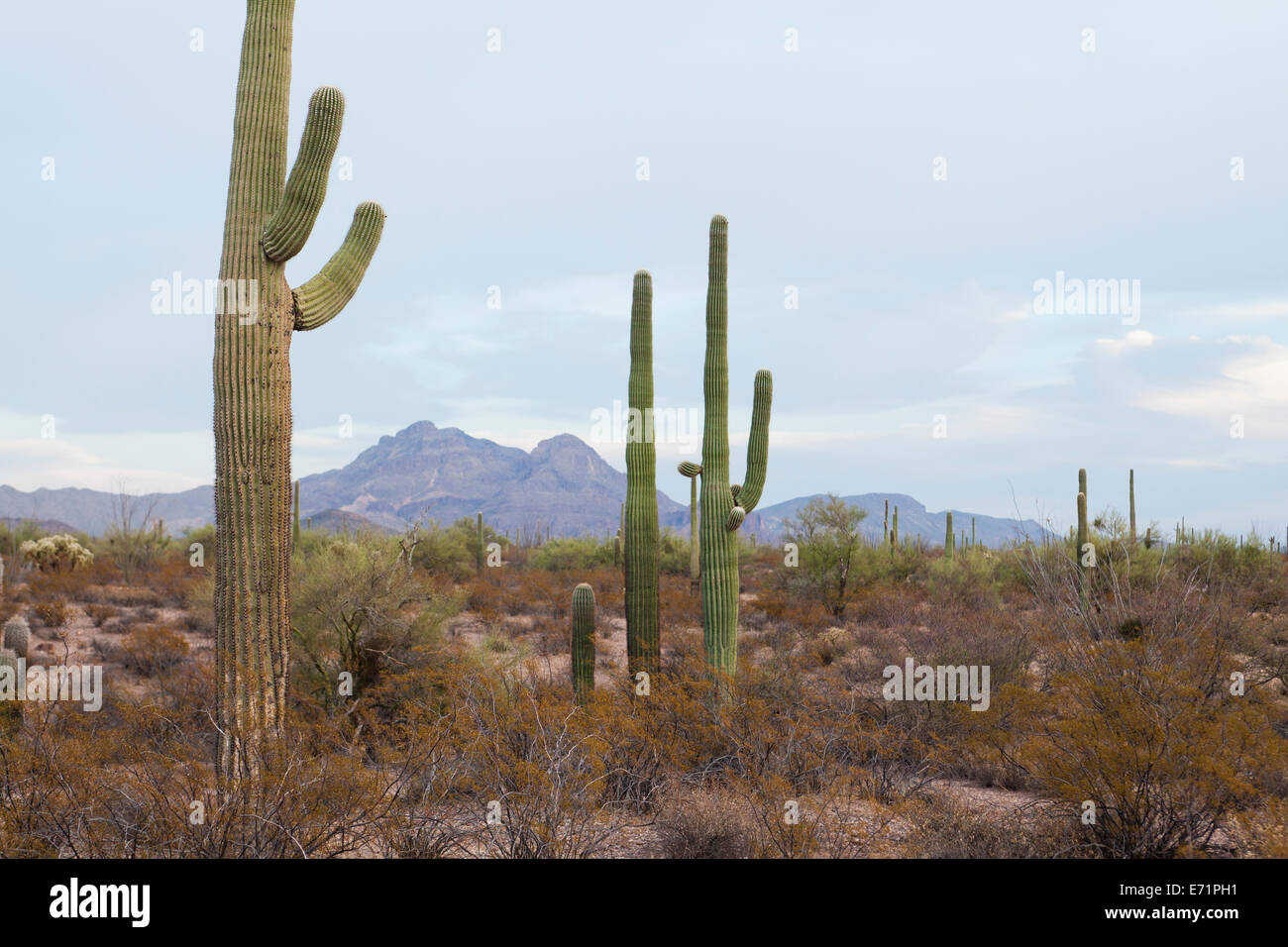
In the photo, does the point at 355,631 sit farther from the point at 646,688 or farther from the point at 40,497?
the point at 40,497

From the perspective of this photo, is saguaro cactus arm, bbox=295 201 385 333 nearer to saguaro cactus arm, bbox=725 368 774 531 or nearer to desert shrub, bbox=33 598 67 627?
saguaro cactus arm, bbox=725 368 774 531

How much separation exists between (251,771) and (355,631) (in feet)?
11.4

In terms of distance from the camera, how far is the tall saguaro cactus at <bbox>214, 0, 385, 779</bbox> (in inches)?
278

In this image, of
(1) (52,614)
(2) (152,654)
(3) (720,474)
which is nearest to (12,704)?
(2) (152,654)

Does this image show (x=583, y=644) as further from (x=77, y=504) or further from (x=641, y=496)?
(x=77, y=504)

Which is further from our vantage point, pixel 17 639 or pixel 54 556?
pixel 54 556

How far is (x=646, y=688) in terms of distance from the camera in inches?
353

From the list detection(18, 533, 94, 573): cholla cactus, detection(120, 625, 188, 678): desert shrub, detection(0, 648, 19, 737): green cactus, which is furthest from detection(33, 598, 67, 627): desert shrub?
detection(0, 648, 19, 737): green cactus

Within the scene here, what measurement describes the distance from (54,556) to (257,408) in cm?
2107

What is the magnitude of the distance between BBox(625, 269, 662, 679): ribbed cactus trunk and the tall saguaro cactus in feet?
15.5

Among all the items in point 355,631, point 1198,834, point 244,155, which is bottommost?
point 1198,834

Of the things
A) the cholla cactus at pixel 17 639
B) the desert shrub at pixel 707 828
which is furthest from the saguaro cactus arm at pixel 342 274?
the cholla cactus at pixel 17 639

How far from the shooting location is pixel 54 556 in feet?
78.3
